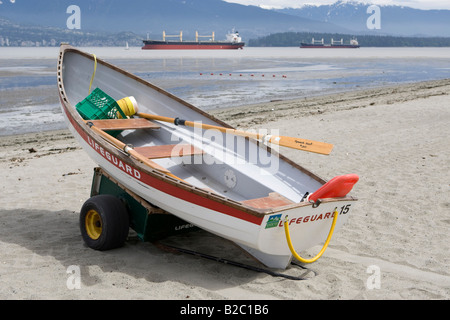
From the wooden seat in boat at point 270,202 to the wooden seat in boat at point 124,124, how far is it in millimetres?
2534

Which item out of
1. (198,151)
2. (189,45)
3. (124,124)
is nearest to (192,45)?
(189,45)

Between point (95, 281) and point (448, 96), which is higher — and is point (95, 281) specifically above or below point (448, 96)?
below

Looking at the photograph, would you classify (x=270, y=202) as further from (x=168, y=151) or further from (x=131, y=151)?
(x=168, y=151)

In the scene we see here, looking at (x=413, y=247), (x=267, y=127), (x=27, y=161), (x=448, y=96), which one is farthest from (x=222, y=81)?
(x=413, y=247)

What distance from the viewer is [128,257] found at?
5328mm

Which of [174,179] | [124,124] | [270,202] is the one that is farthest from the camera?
[124,124]

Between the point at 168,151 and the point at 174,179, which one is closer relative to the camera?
the point at 174,179

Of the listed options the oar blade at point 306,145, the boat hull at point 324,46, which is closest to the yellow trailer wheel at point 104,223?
the oar blade at point 306,145

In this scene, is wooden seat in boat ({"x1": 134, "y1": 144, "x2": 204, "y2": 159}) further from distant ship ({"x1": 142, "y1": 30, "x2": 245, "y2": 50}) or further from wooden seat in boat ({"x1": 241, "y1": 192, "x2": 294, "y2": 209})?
distant ship ({"x1": 142, "y1": 30, "x2": 245, "y2": 50})

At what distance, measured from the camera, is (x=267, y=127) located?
1321cm

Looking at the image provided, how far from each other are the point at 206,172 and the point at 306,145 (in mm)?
1690
